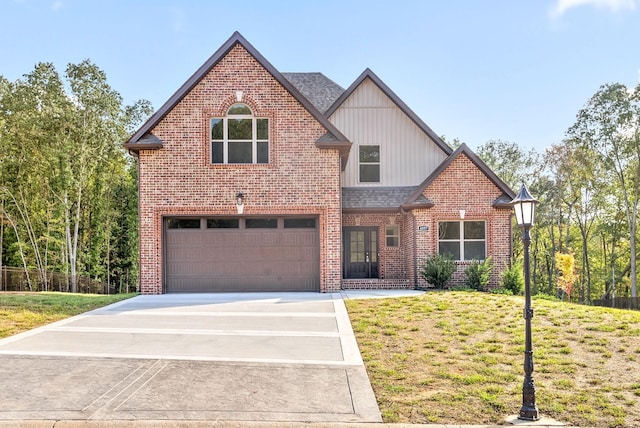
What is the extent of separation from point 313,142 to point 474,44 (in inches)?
333

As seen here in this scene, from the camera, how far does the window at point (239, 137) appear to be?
1550 cm

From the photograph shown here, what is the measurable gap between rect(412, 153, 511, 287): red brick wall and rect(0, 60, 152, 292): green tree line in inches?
690

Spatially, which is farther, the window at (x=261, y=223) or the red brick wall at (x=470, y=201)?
the red brick wall at (x=470, y=201)

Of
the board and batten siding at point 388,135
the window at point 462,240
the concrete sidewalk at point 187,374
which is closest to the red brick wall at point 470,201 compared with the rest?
the window at point 462,240

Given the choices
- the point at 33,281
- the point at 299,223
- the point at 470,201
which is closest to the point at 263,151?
the point at 299,223

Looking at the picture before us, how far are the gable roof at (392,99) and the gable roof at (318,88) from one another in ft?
3.83

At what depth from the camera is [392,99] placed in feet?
62.7

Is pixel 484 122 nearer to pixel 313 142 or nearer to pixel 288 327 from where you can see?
pixel 313 142

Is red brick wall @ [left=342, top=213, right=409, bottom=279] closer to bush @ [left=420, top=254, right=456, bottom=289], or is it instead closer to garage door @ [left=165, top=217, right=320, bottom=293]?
bush @ [left=420, top=254, right=456, bottom=289]

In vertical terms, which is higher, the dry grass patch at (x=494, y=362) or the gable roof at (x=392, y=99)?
the gable roof at (x=392, y=99)

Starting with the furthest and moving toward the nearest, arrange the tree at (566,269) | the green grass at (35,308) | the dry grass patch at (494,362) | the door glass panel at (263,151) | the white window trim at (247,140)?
the tree at (566,269) < the door glass panel at (263,151) < the white window trim at (247,140) < the green grass at (35,308) < the dry grass patch at (494,362)

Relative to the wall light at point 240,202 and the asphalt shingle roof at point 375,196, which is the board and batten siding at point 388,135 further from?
the wall light at point 240,202

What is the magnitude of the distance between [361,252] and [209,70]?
8.13 m

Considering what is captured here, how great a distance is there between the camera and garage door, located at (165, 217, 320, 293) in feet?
51.1
